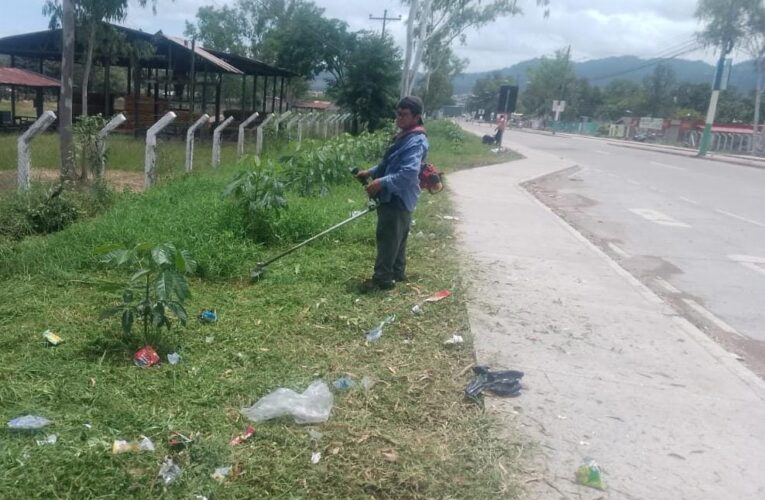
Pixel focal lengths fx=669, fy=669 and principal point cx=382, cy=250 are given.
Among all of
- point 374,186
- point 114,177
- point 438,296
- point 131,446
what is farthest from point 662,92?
point 131,446

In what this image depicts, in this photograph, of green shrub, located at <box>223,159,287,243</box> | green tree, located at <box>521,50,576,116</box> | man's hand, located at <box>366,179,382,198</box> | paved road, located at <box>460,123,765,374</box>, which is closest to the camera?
man's hand, located at <box>366,179,382,198</box>

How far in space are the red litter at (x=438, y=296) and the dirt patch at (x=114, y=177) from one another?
5.58 meters

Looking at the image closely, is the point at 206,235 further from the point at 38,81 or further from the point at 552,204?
the point at 38,81

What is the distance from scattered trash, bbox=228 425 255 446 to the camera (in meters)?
3.04

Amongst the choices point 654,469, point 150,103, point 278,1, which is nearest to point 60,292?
point 654,469

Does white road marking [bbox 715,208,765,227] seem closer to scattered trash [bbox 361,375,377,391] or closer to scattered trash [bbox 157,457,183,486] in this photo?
scattered trash [bbox 361,375,377,391]

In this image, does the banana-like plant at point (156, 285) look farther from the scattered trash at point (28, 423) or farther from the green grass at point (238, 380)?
the scattered trash at point (28, 423)

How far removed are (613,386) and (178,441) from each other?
8.25ft

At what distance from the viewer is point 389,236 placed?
545cm

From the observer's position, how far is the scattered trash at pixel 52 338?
395 centimetres

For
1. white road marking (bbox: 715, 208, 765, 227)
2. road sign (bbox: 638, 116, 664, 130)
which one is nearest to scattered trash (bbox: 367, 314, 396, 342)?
white road marking (bbox: 715, 208, 765, 227)

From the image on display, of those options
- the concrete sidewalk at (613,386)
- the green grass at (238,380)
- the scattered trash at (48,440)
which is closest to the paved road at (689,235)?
the concrete sidewalk at (613,386)

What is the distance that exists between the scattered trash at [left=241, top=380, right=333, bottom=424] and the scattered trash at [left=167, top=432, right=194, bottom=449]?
14.2 inches

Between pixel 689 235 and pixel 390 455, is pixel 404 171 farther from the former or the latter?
pixel 689 235
